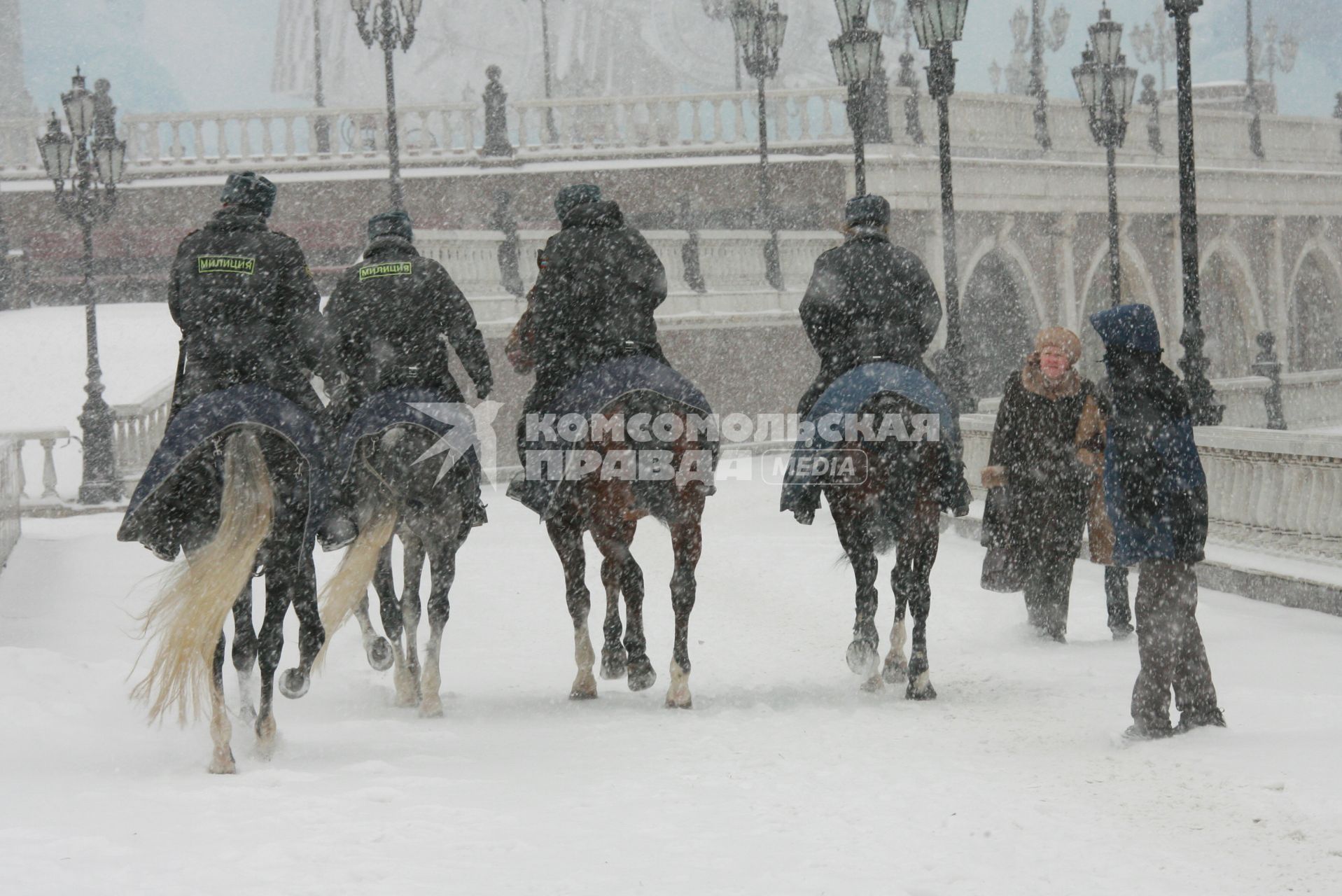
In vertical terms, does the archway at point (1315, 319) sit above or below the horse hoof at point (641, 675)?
above

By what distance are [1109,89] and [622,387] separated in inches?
713

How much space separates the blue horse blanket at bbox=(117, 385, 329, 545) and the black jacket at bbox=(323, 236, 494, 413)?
2.84 feet

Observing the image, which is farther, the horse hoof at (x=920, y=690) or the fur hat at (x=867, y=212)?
the fur hat at (x=867, y=212)

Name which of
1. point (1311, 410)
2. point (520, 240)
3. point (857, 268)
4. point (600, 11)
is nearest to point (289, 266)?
point (857, 268)

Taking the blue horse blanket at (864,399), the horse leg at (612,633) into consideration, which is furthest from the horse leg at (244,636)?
the blue horse blanket at (864,399)

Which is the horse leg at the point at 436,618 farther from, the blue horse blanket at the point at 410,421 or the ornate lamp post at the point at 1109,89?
the ornate lamp post at the point at 1109,89

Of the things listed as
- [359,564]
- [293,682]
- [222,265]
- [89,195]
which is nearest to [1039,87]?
[89,195]

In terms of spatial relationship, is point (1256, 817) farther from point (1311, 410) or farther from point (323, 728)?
point (1311, 410)

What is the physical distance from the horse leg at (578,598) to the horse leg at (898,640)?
58.8 inches

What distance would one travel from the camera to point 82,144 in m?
20.5

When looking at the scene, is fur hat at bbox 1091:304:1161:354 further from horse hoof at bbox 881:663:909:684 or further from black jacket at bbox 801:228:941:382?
horse hoof at bbox 881:663:909:684

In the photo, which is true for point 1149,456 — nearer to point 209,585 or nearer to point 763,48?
point 209,585

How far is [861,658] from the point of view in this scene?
743 cm

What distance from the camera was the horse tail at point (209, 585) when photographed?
5867 mm
